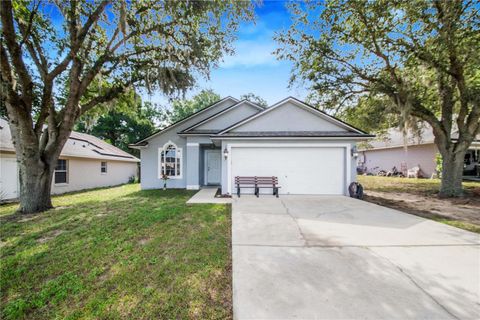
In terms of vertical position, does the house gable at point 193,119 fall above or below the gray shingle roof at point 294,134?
above

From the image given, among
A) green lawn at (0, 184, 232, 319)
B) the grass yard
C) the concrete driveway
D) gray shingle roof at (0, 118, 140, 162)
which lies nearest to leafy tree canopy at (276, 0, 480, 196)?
the grass yard

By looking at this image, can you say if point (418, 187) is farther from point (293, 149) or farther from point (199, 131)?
point (199, 131)

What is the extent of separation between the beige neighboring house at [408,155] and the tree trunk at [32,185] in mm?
18305

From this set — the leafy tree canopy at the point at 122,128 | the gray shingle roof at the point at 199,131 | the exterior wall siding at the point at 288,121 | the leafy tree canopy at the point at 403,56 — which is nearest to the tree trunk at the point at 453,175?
the leafy tree canopy at the point at 403,56

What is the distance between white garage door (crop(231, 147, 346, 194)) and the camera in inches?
370

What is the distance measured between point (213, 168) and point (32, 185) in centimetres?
840

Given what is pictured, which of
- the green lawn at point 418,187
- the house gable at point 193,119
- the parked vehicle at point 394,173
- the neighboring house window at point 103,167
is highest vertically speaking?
the house gable at point 193,119

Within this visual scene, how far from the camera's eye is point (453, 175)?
30.8 ft

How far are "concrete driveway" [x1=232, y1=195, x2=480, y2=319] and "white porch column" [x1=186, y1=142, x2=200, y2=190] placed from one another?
673cm

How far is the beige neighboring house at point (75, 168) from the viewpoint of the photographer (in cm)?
900

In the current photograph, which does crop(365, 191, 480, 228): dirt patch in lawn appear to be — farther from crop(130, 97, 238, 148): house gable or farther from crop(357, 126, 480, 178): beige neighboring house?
crop(130, 97, 238, 148): house gable

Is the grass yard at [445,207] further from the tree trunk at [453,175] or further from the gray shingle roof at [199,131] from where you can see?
the gray shingle roof at [199,131]

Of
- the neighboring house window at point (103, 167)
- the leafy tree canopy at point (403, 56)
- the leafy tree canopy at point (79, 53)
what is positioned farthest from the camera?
the neighboring house window at point (103, 167)

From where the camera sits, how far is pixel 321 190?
9430 millimetres
